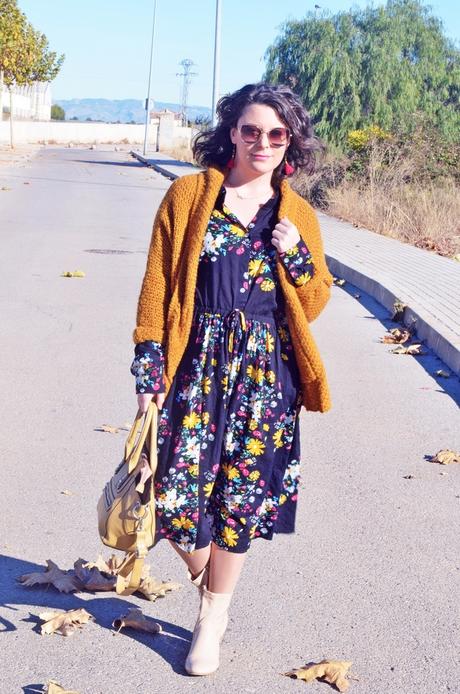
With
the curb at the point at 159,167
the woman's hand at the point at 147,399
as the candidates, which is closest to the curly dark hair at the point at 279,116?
the woman's hand at the point at 147,399

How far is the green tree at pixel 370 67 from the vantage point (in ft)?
115

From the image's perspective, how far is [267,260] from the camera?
3.39 m

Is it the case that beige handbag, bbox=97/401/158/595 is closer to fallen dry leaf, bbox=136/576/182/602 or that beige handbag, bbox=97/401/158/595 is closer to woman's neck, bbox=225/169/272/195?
fallen dry leaf, bbox=136/576/182/602

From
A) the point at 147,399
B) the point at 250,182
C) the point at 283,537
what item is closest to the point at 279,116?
the point at 250,182

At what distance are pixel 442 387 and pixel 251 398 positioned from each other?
485 centimetres

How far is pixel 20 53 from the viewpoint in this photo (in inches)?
1980

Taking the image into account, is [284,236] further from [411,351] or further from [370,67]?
[370,67]

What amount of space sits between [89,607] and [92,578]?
183 mm

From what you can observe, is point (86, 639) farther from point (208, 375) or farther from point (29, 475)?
point (29, 475)

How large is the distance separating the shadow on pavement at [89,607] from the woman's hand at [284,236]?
1.35 meters

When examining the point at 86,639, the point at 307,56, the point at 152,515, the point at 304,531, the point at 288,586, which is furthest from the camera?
the point at 307,56

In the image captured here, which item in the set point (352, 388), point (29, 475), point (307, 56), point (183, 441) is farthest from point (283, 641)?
point (307, 56)

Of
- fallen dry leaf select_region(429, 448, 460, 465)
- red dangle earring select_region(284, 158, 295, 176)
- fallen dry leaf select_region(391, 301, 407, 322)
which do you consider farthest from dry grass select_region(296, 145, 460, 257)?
red dangle earring select_region(284, 158, 295, 176)

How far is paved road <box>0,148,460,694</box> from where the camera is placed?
3539 mm
